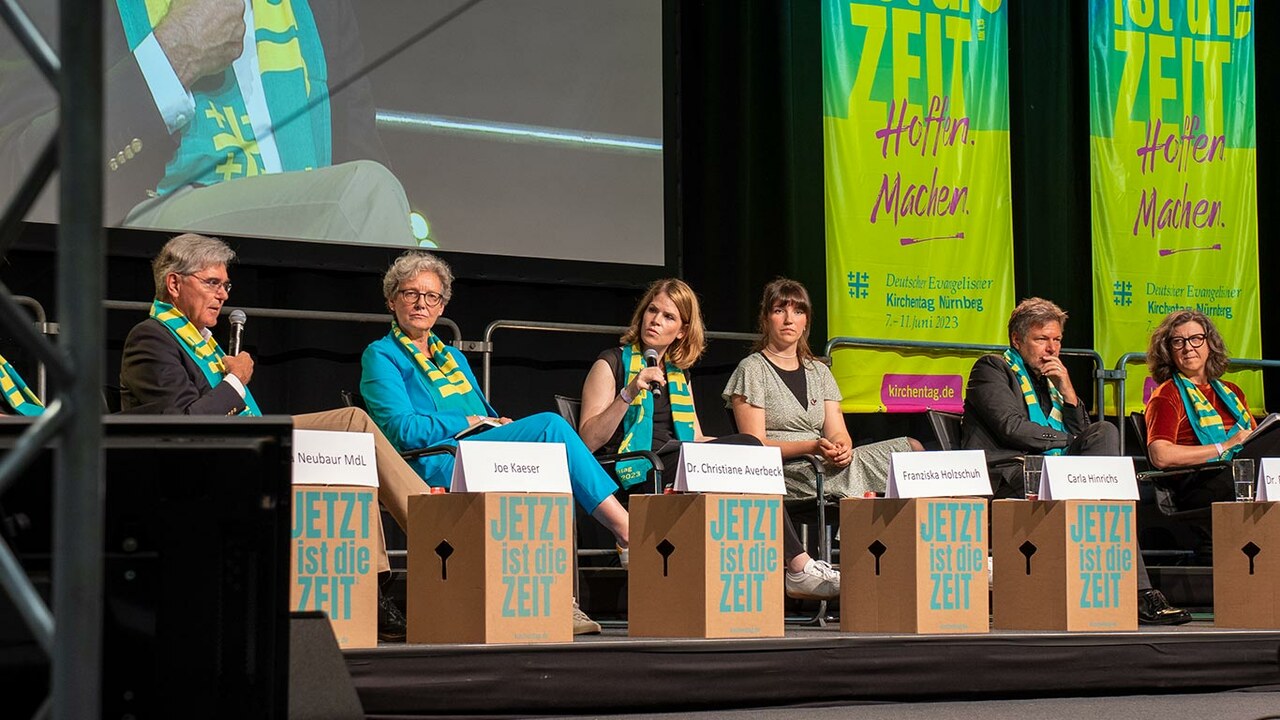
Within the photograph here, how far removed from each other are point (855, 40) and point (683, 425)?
1.74m

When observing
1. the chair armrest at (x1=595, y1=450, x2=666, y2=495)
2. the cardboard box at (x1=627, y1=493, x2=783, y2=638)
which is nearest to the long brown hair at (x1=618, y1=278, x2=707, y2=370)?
the chair armrest at (x1=595, y1=450, x2=666, y2=495)

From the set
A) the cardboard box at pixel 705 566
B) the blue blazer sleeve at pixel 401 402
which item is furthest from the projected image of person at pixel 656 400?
the cardboard box at pixel 705 566

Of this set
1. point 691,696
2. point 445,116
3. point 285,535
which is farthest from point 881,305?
point 285,535

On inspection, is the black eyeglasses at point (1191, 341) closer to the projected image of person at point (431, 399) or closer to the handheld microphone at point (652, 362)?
the handheld microphone at point (652, 362)

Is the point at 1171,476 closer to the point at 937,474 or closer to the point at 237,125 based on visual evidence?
the point at 937,474

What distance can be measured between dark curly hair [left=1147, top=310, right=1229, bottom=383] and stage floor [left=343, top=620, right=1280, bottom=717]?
4.43 ft

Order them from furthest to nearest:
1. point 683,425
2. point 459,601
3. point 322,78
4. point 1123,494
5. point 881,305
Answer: point 881,305 < point 322,78 < point 683,425 < point 1123,494 < point 459,601

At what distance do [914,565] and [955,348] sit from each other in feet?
6.99

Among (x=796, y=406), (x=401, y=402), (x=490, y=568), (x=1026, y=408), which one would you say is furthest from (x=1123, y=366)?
(x=490, y=568)

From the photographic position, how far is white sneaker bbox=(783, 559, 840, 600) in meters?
3.81

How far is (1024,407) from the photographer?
452cm

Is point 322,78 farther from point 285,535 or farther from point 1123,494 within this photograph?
point 285,535

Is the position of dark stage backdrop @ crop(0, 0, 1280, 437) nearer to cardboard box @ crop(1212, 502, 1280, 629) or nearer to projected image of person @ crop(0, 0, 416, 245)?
projected image of person @ crop(0, 0, 416, 245)

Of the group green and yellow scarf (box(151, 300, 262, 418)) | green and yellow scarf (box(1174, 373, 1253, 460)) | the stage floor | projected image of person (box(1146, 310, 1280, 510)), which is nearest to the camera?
the stage floor
